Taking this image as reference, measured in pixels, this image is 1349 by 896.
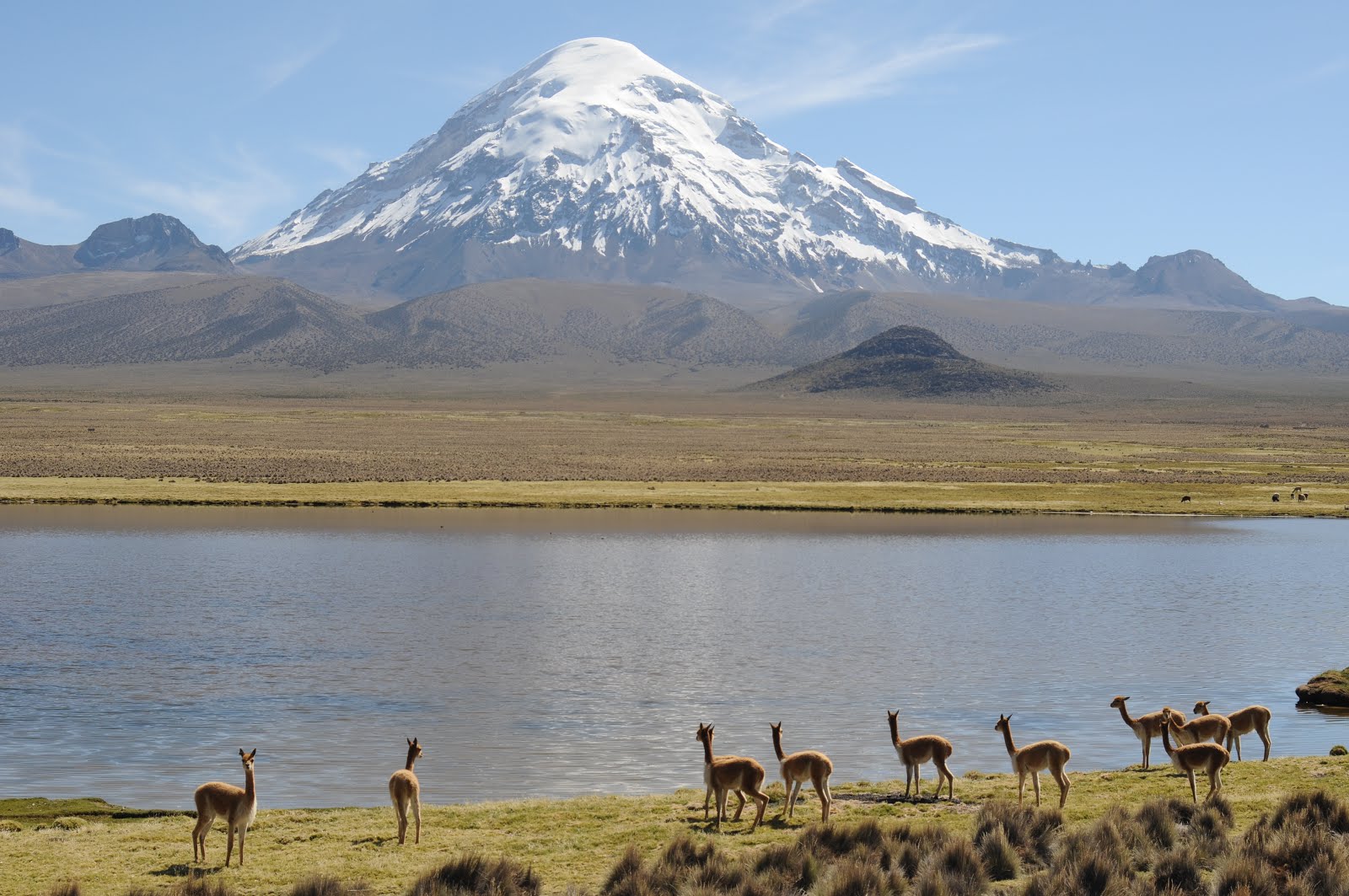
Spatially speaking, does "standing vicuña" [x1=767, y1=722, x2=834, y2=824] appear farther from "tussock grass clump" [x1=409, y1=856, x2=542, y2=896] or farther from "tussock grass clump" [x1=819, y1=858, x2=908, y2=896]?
"tussock grass clump" [x1=409, y1=856, x2=542, y2=896]

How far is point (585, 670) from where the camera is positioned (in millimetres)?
25219

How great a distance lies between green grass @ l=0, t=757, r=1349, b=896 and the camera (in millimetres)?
13078

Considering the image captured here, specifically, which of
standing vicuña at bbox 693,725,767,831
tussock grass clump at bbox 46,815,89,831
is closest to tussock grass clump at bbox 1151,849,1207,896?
standing vicuña at bbox 693,725,767,831

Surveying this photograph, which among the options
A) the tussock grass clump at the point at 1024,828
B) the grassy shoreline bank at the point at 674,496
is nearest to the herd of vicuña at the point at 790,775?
the tussock grass clump at the point at 1024,828

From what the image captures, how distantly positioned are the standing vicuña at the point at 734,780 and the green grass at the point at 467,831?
0.73ft

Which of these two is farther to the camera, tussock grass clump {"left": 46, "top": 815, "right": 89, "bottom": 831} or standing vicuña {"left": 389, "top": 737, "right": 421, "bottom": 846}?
tussock grass clump {"left": 46, "top": 815, "right": 89, "bottom": 831}

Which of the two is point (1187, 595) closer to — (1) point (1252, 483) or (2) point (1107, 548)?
(2) point (1107, 548)

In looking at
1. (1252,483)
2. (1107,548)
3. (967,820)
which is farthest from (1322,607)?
(1252,483)

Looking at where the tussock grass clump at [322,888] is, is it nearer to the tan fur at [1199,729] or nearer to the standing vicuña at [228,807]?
the standing vicuña at [228,807]

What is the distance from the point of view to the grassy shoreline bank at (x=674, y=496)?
6078 centimetres

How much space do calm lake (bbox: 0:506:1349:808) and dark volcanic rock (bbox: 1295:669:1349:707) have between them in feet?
1.95

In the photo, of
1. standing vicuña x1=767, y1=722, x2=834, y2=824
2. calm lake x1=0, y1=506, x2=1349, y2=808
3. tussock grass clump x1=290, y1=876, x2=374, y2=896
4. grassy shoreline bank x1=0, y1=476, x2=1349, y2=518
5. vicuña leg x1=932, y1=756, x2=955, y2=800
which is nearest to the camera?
tussock grass clump x1=290, y1=876, x2=374, y2=896

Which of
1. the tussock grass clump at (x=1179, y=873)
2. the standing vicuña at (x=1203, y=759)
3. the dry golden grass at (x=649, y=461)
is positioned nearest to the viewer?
the tussock grass clump at (x=1179, y=873)

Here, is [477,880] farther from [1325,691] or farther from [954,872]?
[1325,691]
